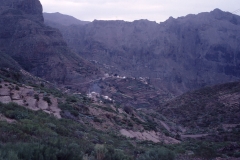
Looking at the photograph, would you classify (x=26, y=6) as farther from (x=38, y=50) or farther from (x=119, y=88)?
(x=119, y=88)

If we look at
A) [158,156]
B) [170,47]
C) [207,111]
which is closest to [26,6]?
[207,111]

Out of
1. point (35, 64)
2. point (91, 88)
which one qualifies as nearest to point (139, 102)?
point (91, 88)

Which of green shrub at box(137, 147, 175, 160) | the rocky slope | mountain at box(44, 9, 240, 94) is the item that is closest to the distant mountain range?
green shrub at box(137, 147, 175, 160)

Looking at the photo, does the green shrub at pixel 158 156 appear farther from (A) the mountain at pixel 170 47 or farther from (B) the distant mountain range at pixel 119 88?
(A) the mountain at pixel 170 47

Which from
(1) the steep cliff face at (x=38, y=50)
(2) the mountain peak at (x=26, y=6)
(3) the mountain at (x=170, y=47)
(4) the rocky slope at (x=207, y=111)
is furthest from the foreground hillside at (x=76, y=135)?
(3) the mountain at (x=170, y=47)

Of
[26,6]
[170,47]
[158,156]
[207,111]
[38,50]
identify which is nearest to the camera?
[158,156]

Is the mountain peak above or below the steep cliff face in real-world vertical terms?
above

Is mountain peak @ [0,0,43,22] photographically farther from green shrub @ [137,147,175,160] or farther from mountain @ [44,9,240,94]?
green shrub @ [137,147,175,160]
